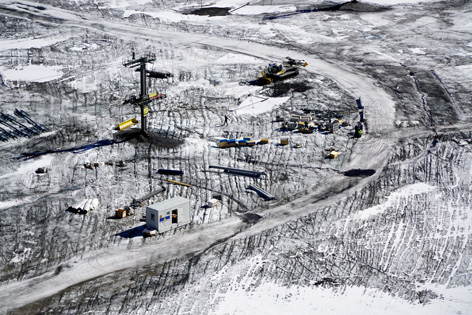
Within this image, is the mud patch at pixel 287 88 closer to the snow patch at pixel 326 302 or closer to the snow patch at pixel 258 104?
the snow patch at pixel 258 104

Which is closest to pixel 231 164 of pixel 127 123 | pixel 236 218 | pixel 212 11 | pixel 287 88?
pixel 236 218

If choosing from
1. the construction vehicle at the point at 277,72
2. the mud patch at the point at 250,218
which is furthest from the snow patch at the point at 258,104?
the mud patch at the point at 250,218

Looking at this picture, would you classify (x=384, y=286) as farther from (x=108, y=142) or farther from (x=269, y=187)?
(x=108, y=142)

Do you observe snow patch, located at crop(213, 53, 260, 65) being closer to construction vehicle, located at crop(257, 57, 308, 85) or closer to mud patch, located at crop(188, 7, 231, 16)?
construction vehicle, located at crop(257, 57, 308, 85)

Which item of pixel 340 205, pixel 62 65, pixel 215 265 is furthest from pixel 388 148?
pixel 62 65

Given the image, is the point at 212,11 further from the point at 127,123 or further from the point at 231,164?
A: the point at 231,164
